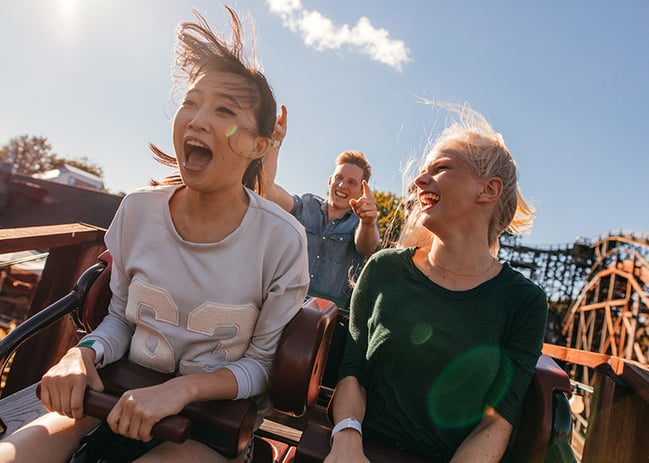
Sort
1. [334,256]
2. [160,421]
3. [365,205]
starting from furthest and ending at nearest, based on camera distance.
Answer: [334,256]
[365,205]
[160,421]

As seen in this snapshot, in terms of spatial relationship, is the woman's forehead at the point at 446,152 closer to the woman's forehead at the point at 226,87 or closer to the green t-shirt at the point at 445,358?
the green t-shirt at the point at 445,358

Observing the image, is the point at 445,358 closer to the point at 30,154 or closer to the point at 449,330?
the point at 449,330

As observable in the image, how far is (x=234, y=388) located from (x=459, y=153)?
1017 millimetres

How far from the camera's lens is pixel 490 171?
58.4 inches

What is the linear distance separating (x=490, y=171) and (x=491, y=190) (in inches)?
2.5

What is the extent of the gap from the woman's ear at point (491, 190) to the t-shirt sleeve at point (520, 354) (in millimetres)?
328

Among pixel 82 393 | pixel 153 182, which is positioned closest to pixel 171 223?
pixel 153 182

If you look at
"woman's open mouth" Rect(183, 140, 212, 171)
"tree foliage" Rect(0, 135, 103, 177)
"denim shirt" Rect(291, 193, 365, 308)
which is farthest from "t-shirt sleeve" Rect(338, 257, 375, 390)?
"tree foliage" Rect(0, 135, 103, 177)

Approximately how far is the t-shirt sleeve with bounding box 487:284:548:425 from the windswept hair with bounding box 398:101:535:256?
0.98 ft

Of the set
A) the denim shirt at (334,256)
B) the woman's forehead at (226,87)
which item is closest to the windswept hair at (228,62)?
the woman's forehead at (226,87)

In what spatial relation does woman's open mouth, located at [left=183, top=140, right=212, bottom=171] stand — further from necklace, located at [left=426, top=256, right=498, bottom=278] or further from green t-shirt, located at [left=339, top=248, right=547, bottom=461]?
necklace, located at [left=426, top=256, right=498, bottom=278]

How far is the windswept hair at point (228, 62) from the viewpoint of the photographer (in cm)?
133

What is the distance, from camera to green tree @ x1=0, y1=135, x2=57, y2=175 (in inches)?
1399

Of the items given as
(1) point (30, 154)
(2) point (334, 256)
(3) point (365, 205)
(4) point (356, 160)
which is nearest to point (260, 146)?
(3) point (365, 205)
